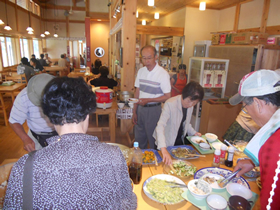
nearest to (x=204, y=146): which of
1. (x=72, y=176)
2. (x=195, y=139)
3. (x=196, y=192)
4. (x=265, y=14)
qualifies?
(x=195, y=139)

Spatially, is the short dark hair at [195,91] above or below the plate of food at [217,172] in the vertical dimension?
above

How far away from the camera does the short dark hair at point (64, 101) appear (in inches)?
34.9

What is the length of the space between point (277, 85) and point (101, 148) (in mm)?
1026

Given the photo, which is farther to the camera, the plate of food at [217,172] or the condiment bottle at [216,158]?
the condiment bottle at [216,158]

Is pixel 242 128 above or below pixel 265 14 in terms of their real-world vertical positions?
below

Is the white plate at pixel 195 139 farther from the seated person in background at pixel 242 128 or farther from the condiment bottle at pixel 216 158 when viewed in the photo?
the seated person in background at pixel 242 128

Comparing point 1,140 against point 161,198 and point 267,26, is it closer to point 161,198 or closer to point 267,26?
point 161,198

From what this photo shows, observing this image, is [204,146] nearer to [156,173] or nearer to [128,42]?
[156,173]

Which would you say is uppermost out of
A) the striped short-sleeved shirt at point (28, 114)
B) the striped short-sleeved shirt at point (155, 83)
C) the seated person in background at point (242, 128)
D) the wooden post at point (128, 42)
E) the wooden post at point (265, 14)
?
the wooden post at point (265, 14)

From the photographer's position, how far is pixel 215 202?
1284 mm

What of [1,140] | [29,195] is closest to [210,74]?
[29,195]

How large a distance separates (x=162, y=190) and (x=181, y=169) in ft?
1.03

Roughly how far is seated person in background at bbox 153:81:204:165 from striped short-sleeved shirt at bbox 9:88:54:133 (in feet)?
3.91

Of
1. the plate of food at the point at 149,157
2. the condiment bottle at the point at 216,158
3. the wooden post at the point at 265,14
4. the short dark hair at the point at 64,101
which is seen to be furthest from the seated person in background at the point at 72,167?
the wooden post at the point at 265,14
